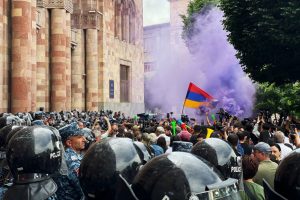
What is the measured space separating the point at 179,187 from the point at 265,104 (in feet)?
121

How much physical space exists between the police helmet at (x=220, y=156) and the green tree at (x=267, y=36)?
16250mm

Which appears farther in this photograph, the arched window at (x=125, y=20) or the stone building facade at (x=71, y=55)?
Answer: the arched window at (x=125, y=20)

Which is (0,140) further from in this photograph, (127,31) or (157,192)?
(127,31)

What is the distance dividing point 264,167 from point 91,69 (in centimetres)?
2648


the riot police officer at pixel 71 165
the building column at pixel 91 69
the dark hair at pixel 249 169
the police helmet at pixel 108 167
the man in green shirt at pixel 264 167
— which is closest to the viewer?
the police helmet at pixel 108 167

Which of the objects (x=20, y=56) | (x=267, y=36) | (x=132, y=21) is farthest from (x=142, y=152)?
(x=132, y=21)

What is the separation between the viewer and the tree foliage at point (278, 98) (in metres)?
33.6

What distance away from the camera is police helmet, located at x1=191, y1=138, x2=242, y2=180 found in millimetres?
3670

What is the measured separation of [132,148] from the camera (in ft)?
10.5

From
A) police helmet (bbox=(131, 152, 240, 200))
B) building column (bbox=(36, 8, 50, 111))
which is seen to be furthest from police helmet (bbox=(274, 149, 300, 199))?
building column (bbox=(36, 8, 50, 111))

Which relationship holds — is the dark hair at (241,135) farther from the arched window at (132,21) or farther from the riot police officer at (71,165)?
the arched window at (132,21)

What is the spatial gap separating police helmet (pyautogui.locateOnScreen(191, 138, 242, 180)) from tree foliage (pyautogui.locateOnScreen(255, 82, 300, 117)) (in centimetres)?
2958

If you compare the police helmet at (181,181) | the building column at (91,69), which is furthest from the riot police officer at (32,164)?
the building column at (91,69)

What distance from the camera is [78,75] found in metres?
30.1
